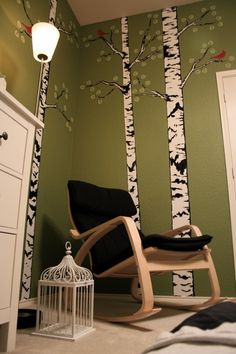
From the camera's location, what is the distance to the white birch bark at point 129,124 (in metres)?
2.66

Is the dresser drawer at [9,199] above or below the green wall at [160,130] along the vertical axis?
below

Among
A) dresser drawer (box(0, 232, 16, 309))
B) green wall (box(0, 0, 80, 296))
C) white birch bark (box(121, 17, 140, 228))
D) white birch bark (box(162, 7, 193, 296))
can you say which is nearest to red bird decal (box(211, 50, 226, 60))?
white birch bark (box(162, 7, 193, 296))

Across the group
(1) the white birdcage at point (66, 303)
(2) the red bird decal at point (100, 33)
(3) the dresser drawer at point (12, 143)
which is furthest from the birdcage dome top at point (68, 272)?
(2) the red bird decal at point (100, 33)

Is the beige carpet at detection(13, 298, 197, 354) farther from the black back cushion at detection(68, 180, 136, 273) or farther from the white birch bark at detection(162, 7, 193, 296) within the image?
the white birch bark at detection(162, 7, 193, 296)

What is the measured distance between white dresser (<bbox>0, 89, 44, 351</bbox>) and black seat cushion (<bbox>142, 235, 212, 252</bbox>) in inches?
23.6

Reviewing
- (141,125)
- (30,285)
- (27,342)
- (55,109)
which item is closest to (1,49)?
(55,109)

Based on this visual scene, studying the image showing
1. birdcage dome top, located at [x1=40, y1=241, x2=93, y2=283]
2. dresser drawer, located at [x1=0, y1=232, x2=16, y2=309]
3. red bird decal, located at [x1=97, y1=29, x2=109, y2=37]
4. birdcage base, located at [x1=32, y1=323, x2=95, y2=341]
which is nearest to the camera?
dresser drawer, located at [x1=0, y1=232, x2=16, y2=309]

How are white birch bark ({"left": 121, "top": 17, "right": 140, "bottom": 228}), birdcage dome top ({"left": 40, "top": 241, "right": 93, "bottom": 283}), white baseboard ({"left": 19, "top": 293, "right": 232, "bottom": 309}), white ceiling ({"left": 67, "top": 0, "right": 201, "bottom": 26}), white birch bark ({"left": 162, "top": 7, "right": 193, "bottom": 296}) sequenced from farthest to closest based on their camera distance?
white ceiling ({"left": 67, "top": 0, "right": 201, "bottom": 26})
white birch bark ({"left": 121, "top": 17, "right": 140, "bottom": 228})
white birch bark ({"left": 162, "top": 7, "right": 193, "bottom": 296})
white baseboard ({"left": 19, "top": 293, "right": 232, "bottom": 309})
birdcage dome top ({"left": 40, "top": 241, "right": 93, "bottom": 283})

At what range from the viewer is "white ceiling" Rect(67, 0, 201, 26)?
2.99m

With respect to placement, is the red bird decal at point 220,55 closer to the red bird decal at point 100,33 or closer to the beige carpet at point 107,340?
the red bird decal at point 100,33

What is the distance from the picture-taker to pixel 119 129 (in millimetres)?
2842

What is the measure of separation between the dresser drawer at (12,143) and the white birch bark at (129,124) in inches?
57.4

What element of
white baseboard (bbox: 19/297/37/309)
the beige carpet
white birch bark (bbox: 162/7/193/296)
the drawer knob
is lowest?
the beige carpet

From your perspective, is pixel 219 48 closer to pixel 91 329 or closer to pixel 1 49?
pixel 1 49
